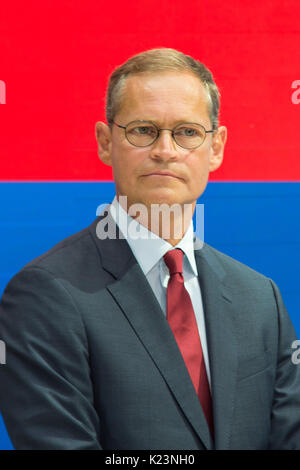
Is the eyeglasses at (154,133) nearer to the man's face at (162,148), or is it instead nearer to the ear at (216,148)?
the man's face at (162,148)

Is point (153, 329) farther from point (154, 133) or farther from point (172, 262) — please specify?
point (154, 133)

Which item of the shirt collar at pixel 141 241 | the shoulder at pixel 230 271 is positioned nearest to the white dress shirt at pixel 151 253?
the shirt collar at pixel 141 241

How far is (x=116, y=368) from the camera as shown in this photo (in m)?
1.27

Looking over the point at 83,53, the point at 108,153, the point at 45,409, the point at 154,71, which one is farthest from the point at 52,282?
the point at 83,53

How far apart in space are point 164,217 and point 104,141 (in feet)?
0.82

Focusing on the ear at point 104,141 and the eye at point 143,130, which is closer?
the eye at point 143,130

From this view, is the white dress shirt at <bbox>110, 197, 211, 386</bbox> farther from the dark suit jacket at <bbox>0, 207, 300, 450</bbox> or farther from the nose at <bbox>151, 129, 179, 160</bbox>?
the nose at <bbox>151, 129, 179, 160</bbox>

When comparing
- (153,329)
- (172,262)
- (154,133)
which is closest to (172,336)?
(153,329)

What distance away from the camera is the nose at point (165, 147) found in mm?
1362

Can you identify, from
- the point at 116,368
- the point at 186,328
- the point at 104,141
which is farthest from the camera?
the point at 104,141

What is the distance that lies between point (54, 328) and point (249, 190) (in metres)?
1.02

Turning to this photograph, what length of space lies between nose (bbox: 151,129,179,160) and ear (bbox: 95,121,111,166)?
163 millimetres

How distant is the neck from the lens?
1403mm

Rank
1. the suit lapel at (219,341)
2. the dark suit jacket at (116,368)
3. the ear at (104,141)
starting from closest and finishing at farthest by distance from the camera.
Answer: the dark suit jacket at (116,368) < the suit lapel at (219,341) < the ear at (104,141)
